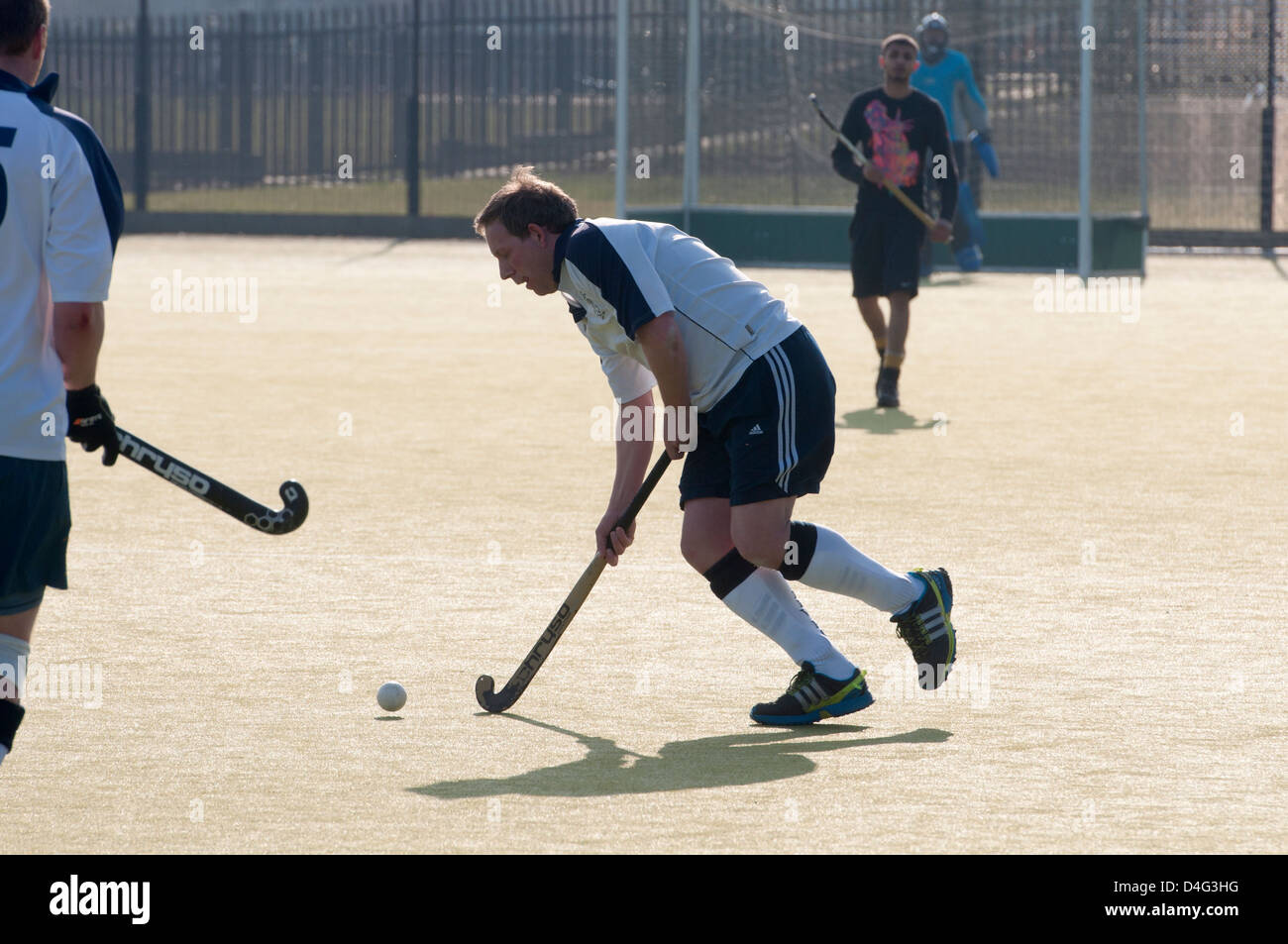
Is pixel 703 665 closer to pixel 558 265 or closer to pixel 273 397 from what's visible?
pixel 558 265

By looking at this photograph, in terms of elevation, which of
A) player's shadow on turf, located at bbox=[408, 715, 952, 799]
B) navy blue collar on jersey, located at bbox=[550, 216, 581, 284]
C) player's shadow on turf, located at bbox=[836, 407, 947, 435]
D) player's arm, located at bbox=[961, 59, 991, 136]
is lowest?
player's shadow on turf, located at bbox=[408, 715, 952, 799]

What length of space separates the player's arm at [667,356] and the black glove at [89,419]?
1.19 metres

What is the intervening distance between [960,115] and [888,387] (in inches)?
324

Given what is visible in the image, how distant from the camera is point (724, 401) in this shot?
5020 millimetres

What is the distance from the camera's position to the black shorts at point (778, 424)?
4.95m

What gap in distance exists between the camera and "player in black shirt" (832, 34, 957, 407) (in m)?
10.7

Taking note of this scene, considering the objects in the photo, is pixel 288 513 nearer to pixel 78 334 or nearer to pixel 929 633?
pixel 78 334

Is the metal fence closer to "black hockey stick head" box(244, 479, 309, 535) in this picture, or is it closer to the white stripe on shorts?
the white stripe on shorts

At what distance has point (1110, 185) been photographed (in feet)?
59.9

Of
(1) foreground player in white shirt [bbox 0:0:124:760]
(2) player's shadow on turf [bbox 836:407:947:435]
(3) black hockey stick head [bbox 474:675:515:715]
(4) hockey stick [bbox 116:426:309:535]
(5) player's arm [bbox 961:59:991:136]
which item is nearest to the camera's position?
(1) foreground player in white shirt [bbox 0:0:124:760]

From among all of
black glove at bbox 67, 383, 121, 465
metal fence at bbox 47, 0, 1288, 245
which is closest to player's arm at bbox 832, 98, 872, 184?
black glove at bbox 67, 383, 121, 465

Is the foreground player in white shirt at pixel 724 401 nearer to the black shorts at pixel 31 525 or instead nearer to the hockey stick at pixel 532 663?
the hockey stick at pixel 532 663

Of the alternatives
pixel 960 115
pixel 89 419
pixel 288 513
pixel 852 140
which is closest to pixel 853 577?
pixel 288 513

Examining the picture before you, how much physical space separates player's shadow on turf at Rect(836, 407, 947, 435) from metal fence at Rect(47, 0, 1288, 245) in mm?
8125
